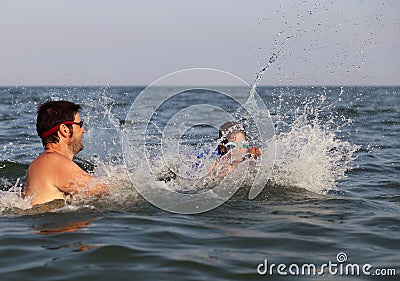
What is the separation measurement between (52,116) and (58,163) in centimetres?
54

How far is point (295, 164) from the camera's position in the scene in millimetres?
8500

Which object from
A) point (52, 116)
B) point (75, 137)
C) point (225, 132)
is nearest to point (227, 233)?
point (75, 137)

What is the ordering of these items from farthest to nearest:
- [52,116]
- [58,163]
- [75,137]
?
[75,137], [52,116], [58,163]

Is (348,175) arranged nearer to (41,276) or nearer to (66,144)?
(66,144)

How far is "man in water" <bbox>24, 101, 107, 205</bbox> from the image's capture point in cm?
624

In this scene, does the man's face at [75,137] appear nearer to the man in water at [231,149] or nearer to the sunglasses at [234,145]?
the man in water at [231,149]

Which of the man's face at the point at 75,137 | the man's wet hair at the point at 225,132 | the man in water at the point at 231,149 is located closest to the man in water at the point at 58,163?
the man's face at the point at 75,137

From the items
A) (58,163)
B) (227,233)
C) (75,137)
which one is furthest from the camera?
(75,137)

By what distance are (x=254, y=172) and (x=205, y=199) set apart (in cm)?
151

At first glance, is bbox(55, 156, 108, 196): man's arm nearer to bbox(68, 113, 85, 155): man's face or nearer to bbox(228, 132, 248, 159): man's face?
bbox(68, 113, 85, 155): man's face

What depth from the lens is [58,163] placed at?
6.23 meters

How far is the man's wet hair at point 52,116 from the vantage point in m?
A: 6.46

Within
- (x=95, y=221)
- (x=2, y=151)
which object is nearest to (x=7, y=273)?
(x=95, y=221)

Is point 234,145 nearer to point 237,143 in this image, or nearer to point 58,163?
point 237,143
